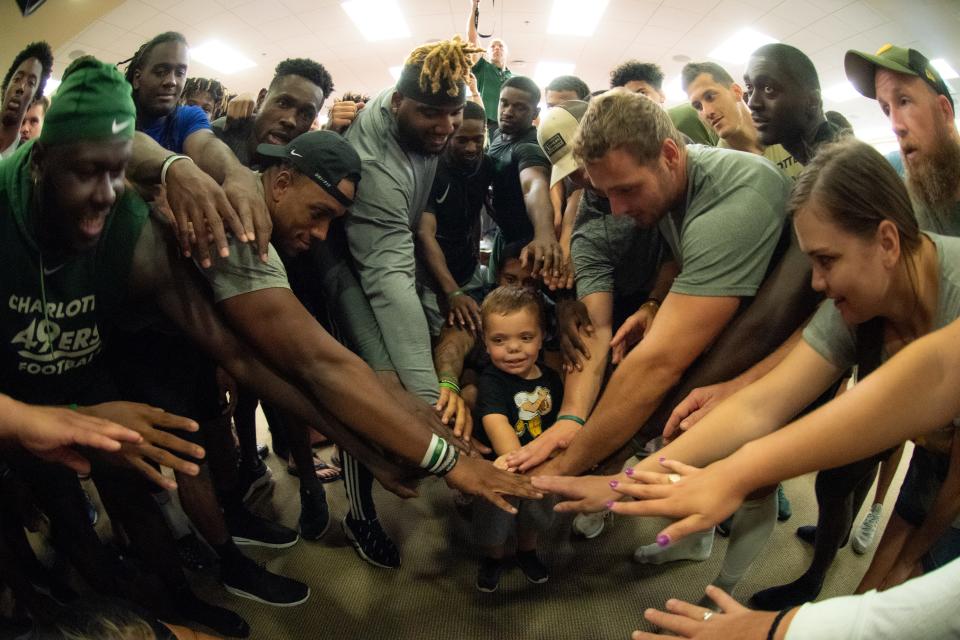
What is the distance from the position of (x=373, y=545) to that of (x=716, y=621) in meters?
1.42

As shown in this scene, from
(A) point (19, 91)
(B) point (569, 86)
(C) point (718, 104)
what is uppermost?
(B) point (569, 86)

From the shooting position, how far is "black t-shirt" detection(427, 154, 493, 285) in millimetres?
2201

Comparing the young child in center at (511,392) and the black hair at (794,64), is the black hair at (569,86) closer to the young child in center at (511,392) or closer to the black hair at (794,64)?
the black hair at (794,64)

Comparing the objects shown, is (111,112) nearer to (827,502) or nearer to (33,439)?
(33,439)

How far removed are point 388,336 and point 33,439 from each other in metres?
0.90

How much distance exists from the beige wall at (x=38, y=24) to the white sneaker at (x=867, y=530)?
373 cm

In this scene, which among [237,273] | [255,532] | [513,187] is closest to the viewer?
[237,273]

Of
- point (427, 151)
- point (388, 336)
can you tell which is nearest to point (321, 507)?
point (388, 336)

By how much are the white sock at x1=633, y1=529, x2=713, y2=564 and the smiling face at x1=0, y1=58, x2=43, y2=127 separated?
2.89 meters

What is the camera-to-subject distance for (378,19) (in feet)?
22.7

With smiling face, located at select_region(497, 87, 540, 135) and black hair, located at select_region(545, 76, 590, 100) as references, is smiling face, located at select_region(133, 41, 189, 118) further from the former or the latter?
black hair, located at select_region(545, 76, 590, 100)

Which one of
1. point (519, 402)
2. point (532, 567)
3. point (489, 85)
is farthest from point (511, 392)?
point (489, 85)

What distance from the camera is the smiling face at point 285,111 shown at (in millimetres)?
2068

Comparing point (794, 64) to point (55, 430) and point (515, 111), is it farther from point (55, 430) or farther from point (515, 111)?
point (55, 430)
